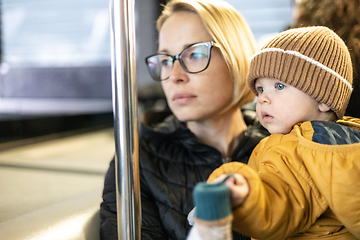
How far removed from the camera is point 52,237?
0.86 meters

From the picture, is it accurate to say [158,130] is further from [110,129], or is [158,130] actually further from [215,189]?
[110,129]

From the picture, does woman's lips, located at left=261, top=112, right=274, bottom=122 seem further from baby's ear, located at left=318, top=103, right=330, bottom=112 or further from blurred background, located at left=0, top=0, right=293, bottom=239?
blurred background, located at left=0, top=0, right=293, bottom=239

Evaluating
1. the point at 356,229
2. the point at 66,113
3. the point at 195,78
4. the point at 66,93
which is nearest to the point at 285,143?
the point at 356,229

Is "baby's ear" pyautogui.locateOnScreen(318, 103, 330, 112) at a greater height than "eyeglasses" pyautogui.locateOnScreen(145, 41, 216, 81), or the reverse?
"eyeglasses" pyautogui.locateOnScreen(145, 41, 216, 81)

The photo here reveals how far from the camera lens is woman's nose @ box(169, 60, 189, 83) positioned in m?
1.04

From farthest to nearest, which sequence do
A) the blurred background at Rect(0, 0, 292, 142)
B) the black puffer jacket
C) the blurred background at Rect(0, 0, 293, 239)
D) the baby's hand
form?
the blurred background at Rect(0, 0, 292, 142), the blurred background at Rect(0, 0, 293, 239), the black puffer jacket, the baby's hand

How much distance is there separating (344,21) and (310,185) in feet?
2.56

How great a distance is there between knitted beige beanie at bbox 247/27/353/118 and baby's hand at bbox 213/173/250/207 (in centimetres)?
30

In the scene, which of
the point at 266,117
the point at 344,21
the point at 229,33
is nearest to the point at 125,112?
the point at 266,117

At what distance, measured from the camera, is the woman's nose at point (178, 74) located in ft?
3.43

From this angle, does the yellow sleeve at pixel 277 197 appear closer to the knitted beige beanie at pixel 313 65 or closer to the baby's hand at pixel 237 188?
the baby's hand at pixel 237 188

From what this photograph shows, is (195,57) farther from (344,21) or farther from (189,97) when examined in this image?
(344,21)

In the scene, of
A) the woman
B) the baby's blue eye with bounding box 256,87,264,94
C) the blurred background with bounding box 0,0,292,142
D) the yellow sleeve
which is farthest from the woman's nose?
the blurred background with bounding box 0,0,292,142

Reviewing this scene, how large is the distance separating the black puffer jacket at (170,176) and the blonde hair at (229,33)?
0.59 feet
